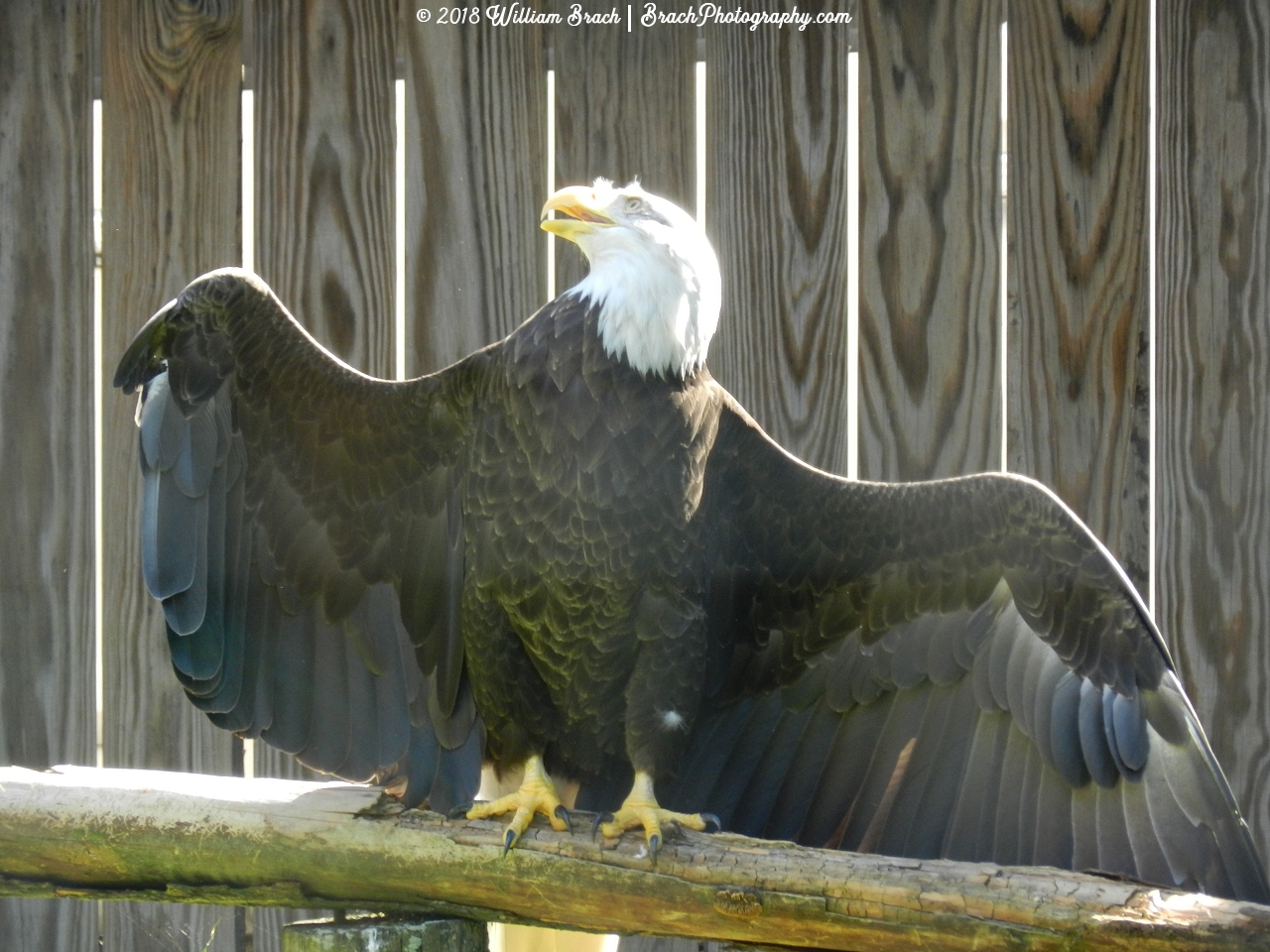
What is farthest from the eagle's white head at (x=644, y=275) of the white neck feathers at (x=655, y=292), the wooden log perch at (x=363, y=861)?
the wooden log perch at (x=363, y=861)

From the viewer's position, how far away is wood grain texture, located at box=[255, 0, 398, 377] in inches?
116

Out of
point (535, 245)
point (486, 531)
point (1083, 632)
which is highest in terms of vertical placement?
point (535, 245)

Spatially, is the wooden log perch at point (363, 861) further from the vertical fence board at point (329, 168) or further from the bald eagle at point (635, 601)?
the vertical fence board at point (329, 168)

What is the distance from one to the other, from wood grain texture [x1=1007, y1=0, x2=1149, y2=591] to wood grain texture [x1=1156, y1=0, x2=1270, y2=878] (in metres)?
0.06

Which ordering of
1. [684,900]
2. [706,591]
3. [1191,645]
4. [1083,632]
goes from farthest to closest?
[1191,645], [706,591], [1083,632], [684,900]

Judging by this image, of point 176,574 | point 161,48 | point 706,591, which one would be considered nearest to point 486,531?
point 706,591

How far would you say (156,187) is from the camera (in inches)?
116

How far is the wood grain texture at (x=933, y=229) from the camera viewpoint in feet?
9.50

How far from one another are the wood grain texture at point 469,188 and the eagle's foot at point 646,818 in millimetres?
1066

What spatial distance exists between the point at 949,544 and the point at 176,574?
1430mm

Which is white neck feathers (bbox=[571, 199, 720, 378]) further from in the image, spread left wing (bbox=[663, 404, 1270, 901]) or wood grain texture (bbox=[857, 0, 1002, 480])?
wood grain texture (bbox=[857, 0, 1002, 480])

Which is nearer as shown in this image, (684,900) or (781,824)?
(684,900)

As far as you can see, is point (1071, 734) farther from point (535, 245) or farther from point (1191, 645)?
point (535, 245)

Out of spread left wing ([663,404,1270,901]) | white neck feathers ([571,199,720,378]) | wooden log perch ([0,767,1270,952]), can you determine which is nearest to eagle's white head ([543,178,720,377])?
white neck feathers ([571,199,720,378])
